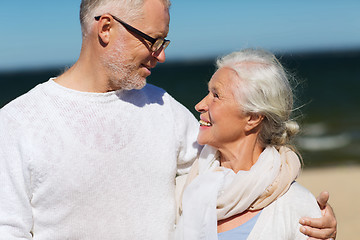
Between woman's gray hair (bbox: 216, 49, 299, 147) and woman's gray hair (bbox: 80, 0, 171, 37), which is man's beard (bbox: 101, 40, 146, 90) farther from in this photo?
woman's gray hair (bbox: 216, 49, 299, 147)

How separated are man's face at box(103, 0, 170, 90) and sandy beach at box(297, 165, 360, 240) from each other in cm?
518

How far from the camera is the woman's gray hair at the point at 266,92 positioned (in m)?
2.98

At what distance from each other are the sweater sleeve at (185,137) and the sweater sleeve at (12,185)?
0.98 metres

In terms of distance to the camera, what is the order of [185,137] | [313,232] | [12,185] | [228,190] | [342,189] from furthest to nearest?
[342,189] < [185,137] < [228,190] < [313,232] < [12,185]

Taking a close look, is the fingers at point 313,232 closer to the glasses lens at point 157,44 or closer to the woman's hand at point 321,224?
the woman's hand at point 321,224

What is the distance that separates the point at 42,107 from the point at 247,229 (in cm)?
130

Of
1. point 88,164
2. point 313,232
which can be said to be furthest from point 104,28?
point 313,232

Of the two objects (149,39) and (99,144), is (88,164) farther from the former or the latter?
(149,39)

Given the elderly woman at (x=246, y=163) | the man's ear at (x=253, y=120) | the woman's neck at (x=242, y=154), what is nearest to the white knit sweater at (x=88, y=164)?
the elderly woman at (x=246, y=163)

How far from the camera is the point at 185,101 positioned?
92.5 feet

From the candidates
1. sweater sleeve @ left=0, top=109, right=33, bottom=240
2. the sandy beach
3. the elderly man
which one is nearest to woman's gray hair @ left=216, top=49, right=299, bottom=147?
the elderly man

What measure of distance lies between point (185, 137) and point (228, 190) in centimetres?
55

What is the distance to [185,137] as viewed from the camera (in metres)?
3.32

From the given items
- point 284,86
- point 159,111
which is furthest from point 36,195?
point 284,86
